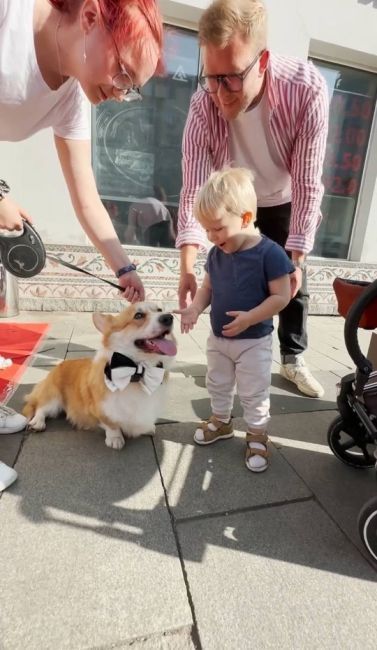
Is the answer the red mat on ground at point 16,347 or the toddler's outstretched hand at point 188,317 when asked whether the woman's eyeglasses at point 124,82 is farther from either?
the red mat on ground at point 16,347

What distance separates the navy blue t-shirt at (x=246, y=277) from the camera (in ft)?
4.94

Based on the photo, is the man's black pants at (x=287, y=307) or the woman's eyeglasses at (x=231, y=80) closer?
the woman's eyeglasses at (x=231, y=80)

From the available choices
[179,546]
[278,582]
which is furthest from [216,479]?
[278,582]

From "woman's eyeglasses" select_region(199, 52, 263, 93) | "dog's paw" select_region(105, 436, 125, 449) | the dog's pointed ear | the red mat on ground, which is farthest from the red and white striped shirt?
the red mat on ground

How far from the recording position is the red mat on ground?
90.7 inches

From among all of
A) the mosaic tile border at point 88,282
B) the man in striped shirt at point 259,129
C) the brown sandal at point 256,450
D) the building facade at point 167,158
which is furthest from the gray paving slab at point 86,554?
the building facade at point 167,158

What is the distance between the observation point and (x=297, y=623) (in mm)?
990

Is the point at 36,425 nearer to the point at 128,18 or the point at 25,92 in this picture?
the point at 25,92

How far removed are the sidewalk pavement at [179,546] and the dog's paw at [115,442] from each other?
0.03m

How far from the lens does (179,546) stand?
121 cm

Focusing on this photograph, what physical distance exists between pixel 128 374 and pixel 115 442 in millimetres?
355

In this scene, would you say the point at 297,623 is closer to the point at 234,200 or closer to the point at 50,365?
the point at 234,200

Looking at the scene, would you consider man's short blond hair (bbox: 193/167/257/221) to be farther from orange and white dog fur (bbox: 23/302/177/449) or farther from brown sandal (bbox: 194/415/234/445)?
brown sandal (bbox: 194/415/234/445)

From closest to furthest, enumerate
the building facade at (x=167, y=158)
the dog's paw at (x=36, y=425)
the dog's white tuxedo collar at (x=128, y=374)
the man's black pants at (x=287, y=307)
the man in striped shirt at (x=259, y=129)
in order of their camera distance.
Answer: the man in striped shirt at (x=259, y=129)
the dog's white tuxedo collar at (x=128, y=374)
the dog's paw at (x=36, y=425)
the man's black pants at (x=287, y=307)
the building facade at (x=167, y=158)
